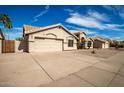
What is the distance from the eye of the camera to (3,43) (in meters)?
11.7

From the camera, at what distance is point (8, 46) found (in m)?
12.1

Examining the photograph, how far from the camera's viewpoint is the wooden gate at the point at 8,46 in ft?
38.6

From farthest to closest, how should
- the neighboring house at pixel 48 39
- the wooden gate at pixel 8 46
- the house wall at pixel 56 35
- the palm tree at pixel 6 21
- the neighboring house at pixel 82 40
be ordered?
the palm tree at pixel 6 21
the neighboring house at pixel 82 40
the house wall at pixel 56 35
the neighboring house at pixel 48 39
the wooden gate at pixel 8 46

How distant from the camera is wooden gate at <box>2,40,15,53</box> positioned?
11.8 metres

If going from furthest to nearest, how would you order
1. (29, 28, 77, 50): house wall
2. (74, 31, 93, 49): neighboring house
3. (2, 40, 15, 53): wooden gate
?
(74, 31, 93, 49): neighboring house → (29, 28, 77, 50): house wall → (2, 40, 15, 53): wooden gate

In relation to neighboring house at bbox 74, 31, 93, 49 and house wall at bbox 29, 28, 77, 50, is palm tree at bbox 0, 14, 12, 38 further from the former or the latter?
neighboring house at bbox 74, 31, 93, 49

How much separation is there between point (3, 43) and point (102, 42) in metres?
33.8

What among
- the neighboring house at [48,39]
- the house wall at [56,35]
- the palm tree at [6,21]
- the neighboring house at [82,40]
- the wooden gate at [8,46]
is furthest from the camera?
the palm tree at [6,21]

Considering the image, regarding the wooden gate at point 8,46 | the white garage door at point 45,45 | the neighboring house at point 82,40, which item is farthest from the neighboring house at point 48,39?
the neighboring house at point 82,40

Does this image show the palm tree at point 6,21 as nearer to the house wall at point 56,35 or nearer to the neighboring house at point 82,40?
the house wall at point 56,35

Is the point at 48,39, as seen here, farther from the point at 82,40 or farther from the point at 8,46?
the point at 82,40

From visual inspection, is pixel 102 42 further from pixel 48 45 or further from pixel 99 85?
pixel 99 85

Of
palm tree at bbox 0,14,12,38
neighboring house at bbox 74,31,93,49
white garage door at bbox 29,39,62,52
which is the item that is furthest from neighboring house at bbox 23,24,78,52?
palm tree at bbox 0,14,12,38
